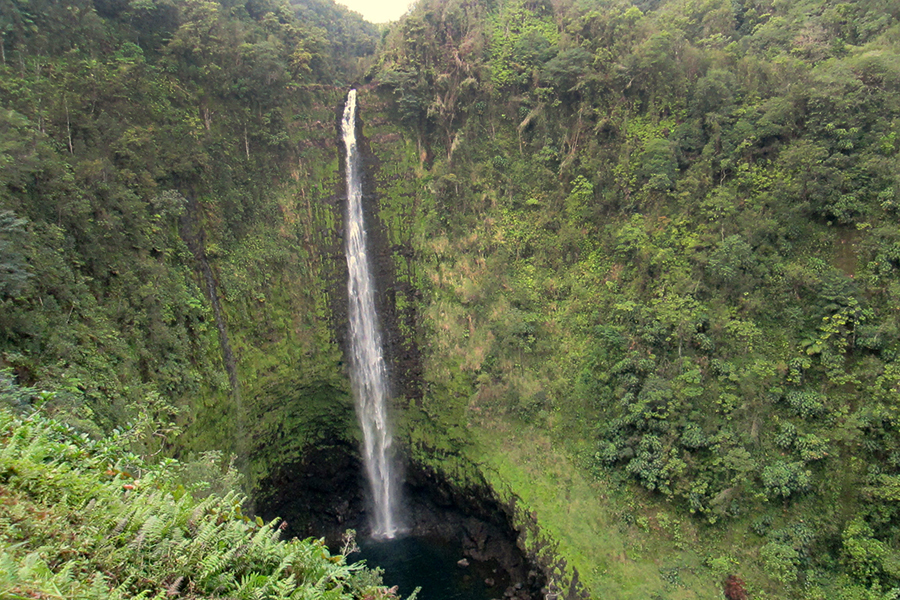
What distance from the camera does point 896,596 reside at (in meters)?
10.2

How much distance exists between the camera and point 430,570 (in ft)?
53.0

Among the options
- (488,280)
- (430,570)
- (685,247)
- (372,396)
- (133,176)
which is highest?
(133,176)

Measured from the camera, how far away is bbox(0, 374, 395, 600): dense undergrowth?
3545mm

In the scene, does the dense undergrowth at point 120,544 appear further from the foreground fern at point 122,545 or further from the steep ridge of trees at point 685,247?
the steep ridge of trees at point 685,247

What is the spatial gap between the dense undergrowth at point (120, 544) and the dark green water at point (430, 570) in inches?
451

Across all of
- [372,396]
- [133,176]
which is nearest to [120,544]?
[133,176]

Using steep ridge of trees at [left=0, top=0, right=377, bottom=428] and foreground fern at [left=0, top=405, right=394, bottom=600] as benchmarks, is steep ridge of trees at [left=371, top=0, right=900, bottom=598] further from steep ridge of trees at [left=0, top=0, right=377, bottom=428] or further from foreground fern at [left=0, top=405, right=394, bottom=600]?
foreground fern at [left=0, top=405, right=394, bottom=600]

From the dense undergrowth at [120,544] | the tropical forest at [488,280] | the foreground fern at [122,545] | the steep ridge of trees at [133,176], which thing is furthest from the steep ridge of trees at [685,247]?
the foreground fern at [122,545]

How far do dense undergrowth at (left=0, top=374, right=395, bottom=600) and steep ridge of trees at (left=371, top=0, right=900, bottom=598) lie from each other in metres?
11.8

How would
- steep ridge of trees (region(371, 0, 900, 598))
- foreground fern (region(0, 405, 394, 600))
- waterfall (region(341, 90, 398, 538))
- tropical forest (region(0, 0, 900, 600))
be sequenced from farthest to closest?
waterfall (region(341, 90, 398, 538)) < steep ridge of trees (region(371, 0, 900, 598)) < tropical forest (region(0, 0, 900, 600)) < foreground fern (region(0, 405, 394, 600))

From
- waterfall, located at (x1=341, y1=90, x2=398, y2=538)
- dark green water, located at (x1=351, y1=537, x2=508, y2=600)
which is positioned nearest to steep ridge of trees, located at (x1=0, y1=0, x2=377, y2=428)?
waterfall, located at (x1=341, y1=90, x2=398, y2=538)

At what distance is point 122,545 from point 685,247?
16.4 m

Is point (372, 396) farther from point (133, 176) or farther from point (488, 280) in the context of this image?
point (133, 176)

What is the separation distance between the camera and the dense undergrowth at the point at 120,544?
354 centimetres
